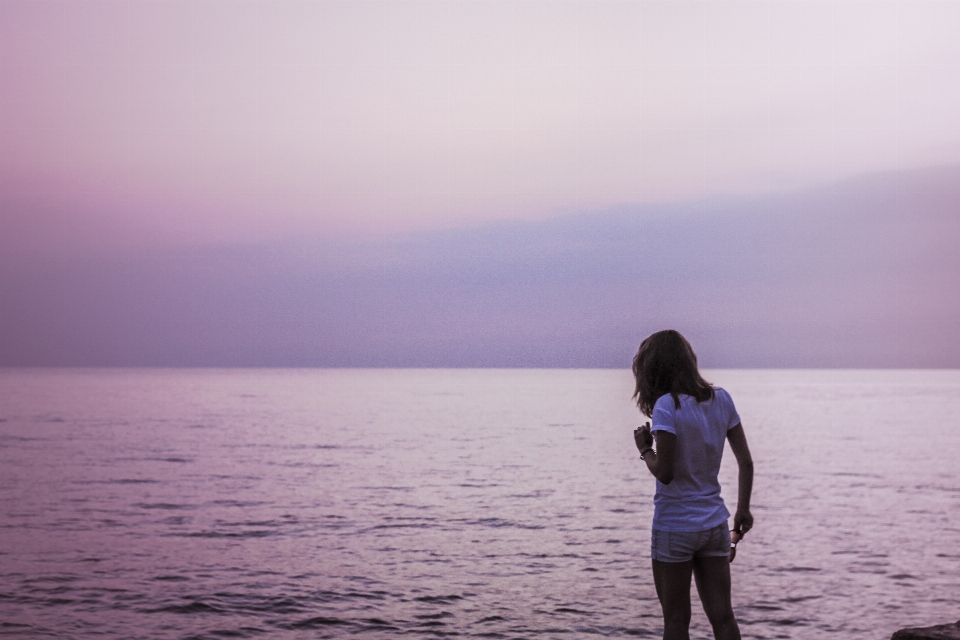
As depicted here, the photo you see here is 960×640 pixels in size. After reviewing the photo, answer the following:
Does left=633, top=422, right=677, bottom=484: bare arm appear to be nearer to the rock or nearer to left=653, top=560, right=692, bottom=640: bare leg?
left=653, top=560, right=692, bottom=640: bare leg

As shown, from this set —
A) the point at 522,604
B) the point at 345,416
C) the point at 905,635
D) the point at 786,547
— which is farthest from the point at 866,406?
the point at 905,635

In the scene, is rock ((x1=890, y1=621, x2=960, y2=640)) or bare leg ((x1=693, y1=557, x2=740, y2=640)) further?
rock ((x1=890, y1=621, x2=960, y2=640))

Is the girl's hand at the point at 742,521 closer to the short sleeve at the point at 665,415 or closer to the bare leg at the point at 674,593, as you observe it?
the bare leg at the point at 674,593

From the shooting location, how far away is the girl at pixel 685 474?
190 inches

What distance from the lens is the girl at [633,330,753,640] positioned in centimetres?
484

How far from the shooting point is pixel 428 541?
1920 cm

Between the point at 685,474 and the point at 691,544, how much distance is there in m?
0.39

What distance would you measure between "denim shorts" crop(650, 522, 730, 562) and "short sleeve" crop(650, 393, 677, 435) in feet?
1.97

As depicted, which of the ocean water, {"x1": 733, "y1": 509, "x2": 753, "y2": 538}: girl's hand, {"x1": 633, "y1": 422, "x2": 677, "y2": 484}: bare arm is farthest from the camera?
the ocean water

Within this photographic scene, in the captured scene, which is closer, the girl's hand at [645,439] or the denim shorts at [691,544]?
the denim shorts at [691,544]

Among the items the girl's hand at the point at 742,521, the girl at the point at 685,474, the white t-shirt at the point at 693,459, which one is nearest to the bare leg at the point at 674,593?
the girl at the point at 685,474

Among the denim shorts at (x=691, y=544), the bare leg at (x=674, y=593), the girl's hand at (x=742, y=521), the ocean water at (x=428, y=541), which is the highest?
the girl's hand at (x=742, y=521)

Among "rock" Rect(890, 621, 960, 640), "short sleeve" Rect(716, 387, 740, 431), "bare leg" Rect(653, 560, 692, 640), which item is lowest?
"rock" Rect(890, 621, 960, 640)

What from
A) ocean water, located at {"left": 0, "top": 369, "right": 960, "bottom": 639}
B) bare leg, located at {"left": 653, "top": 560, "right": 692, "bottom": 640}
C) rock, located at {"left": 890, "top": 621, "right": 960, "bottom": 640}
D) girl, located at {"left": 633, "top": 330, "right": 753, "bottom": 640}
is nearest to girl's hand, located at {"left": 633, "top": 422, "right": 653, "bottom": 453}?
girl, located at {"left": 633, "top": 330, "right": 753, "bottom": 640}
